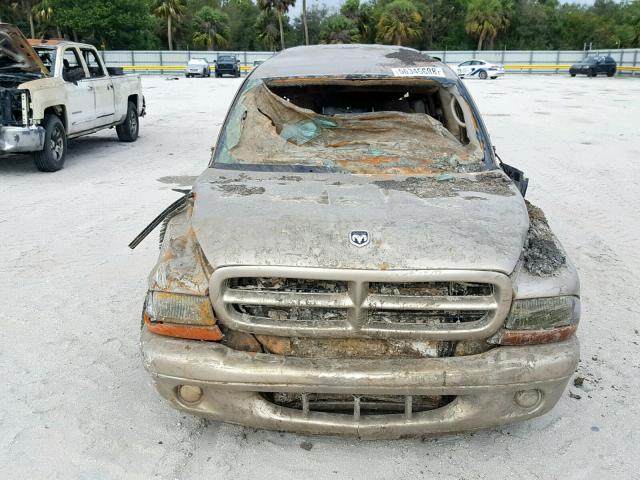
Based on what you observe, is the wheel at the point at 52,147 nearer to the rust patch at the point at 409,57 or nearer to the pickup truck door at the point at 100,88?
the pickup truck door at the point at 100,88

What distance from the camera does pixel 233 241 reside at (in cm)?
269

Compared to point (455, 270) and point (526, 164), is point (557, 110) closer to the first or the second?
point (526, 164)

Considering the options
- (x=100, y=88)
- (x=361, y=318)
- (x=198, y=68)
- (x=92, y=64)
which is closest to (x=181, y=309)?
(x=361, y=318)

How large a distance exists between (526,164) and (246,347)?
7995 mm

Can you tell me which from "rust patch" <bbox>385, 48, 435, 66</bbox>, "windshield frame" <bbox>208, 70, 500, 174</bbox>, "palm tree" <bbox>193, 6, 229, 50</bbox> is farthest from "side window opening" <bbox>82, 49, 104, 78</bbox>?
"palm tree" <bbox>193, 6, 229, 50</bbox>

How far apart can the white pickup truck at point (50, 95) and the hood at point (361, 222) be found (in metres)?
6.04

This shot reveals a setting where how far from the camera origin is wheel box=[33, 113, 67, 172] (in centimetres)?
880

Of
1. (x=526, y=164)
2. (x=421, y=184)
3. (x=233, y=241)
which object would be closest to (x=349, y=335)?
Answer: (x=233, y=241)

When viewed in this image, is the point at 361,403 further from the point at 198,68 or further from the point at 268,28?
the point at 268,28

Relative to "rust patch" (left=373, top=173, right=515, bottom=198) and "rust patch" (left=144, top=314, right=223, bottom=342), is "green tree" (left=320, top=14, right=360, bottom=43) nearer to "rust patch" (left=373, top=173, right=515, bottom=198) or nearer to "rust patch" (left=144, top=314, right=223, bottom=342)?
"rust patch" (left=373, top=173, right=515, bottom=198)

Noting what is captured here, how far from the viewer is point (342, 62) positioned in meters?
4.50

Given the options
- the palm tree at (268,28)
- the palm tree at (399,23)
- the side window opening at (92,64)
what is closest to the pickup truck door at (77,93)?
the side window opening at (92,64)

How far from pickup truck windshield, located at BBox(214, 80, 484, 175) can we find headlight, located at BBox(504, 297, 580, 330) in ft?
4.13

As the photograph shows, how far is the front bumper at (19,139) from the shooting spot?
8.28m
